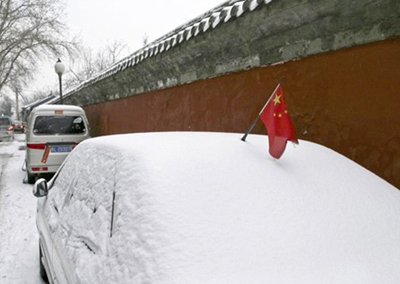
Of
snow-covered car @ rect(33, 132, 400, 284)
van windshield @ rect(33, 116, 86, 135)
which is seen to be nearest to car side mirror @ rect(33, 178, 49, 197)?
snow-covered car @ rect(33, 132, 400, 284)

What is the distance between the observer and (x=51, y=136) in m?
6.77

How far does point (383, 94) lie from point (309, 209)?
154 cm

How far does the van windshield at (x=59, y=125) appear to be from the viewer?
273 inches

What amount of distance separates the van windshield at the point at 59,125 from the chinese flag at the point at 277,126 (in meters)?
6.00

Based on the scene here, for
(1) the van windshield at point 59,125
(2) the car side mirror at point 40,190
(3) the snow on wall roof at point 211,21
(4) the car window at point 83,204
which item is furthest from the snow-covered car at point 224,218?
(1) the van windshield at point 59,125

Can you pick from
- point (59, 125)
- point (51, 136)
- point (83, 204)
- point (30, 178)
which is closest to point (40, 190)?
point (83, 204)

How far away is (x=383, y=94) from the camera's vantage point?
2.51m

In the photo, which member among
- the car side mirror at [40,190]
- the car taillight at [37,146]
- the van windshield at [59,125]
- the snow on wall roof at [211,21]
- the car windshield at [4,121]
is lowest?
the car windshield at [4,121]

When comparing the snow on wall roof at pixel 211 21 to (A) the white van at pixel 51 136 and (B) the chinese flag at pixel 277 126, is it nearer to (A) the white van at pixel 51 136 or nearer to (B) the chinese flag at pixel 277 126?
(B) the chinese flag at pixel 277 126

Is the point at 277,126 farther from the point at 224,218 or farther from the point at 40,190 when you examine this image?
the point at 40,190

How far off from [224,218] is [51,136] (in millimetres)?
6332

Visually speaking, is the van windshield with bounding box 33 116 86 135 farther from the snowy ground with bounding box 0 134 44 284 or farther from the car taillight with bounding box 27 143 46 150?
the snowy ground with bounding box 0 134 44 284

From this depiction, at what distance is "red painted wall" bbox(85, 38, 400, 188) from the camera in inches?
98.0

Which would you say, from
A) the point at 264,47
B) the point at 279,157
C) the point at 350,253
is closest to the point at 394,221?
the point at 350,253
